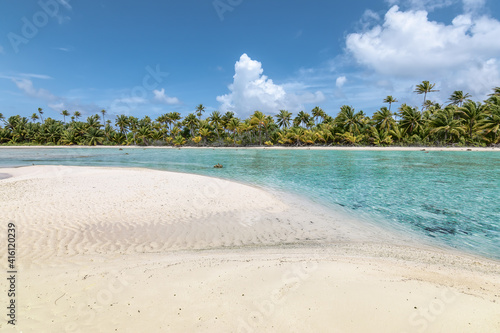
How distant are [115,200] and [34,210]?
2699mm

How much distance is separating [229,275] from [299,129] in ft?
253

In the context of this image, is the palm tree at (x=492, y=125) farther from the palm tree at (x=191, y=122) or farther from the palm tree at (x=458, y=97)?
the palm tree at (x=191, y=122)

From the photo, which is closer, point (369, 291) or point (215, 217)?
point (369, 291)

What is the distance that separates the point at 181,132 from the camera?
97812 millimetres

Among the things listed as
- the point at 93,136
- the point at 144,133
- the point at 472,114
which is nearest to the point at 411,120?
the point at 472,114

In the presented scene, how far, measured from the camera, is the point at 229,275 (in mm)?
4660

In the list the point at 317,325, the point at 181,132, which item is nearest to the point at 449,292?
the point at 317,325

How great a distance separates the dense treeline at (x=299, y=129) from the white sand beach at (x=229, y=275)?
2764 inches

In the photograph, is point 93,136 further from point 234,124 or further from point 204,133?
point 234,124

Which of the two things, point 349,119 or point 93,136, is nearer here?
point 349,119

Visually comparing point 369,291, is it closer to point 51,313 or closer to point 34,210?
point 51,313

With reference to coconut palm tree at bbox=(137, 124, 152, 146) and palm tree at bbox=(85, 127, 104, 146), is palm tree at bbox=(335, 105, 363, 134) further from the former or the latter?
palm tree at bbox=(85, 127, 104, 146)

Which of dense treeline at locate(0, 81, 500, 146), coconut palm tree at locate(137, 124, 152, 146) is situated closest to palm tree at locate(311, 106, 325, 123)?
dense treeline at locate(0, 81, 500, 146)

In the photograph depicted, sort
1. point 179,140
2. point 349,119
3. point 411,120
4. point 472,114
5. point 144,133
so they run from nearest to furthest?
point 472,114
point 411,120
point 349,119
point 144,133
point 179,140
